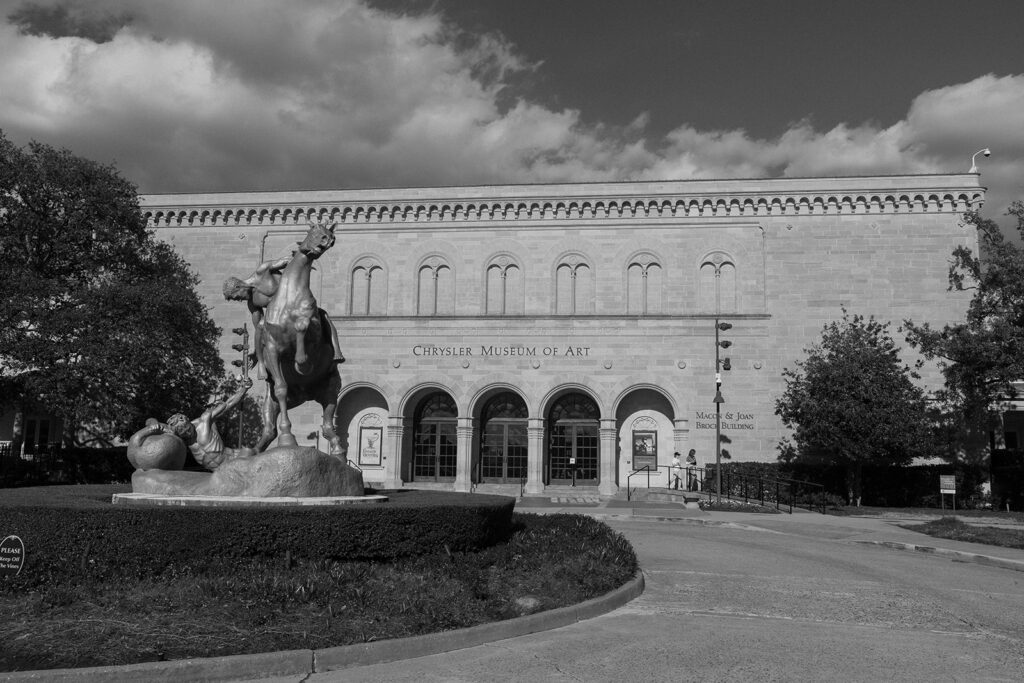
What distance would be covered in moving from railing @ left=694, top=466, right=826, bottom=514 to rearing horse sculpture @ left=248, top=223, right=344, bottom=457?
19.2 metres

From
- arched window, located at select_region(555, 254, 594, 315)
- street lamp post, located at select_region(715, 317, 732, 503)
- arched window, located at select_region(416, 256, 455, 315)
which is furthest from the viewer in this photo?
arched window, located at select_region(416, 256, 455, 315)

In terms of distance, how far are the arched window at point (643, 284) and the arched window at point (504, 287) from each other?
460 cm

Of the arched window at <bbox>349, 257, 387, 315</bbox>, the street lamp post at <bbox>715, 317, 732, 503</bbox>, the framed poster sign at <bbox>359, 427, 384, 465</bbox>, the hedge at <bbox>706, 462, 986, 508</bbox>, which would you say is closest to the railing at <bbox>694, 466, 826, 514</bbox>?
the hedge at <bbox>706, 462, 986, 508</bbox>

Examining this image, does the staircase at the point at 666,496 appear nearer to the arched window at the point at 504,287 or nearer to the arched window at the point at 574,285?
the arched window at the point at 574,285

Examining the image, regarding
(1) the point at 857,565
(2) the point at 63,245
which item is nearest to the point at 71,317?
(2) the point at 63,245

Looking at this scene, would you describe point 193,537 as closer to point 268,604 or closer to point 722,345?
point 268,604

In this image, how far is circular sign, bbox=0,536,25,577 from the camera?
830 cm

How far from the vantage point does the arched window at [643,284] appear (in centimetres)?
3488

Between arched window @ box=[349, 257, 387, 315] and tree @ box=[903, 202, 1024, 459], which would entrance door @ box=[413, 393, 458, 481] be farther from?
tree @ box=[903, 202, 1024, 459]

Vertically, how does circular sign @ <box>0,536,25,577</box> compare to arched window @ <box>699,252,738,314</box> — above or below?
below

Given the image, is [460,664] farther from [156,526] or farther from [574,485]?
[574,485]

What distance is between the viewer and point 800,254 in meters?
34.4

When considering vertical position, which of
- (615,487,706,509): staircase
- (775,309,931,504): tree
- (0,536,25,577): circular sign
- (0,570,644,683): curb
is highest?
(775,309,931,504): tree

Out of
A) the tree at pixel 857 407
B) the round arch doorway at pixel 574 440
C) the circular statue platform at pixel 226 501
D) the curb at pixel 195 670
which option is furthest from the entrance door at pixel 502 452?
the curb at pixel 195 670
